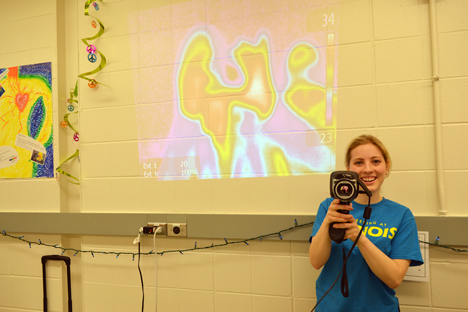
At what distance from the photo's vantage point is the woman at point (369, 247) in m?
1.01

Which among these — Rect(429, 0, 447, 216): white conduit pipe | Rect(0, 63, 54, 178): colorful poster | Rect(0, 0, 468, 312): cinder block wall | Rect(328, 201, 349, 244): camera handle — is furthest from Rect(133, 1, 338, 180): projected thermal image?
Rect(0, 63, 54, 178): colorful poster

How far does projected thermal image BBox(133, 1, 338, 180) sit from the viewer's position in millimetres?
1540

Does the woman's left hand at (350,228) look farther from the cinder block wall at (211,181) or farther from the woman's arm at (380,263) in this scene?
the cinder block wall at (211,181)

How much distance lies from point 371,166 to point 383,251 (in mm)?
314

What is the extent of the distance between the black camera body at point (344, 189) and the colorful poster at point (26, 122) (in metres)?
1.78

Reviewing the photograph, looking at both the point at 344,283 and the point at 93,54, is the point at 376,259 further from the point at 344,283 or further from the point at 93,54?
the point at 93,54

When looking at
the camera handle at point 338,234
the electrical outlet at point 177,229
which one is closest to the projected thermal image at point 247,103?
the electrical outlet at point 177,229

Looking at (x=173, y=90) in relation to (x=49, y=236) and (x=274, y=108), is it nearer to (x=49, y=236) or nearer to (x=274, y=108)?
(x=274, y=108)

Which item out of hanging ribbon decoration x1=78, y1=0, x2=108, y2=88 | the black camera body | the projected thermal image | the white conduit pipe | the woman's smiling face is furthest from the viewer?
hanging ribbon decoration x1=78, y1=0, x2=108, y2=88

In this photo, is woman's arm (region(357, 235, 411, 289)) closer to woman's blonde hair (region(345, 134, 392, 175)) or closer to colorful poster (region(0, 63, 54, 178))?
woman's blonde hair (region(345, 134, 392, 175))

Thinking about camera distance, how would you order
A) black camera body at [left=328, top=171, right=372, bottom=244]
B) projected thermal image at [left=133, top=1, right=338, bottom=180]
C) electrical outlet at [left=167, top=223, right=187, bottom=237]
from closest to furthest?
1. black camera body at [left=328, top=171, right=372, bottom=244]
2. projected thermal image at [left=133, top=1, right=338, bottom=180]
3. electrical outlet at [left=167, top=223, right=187, bottom=237]

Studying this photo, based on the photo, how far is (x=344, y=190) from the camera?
39.2 inches

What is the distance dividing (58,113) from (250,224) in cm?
142

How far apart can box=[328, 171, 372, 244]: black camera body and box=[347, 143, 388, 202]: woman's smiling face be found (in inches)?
5.9
